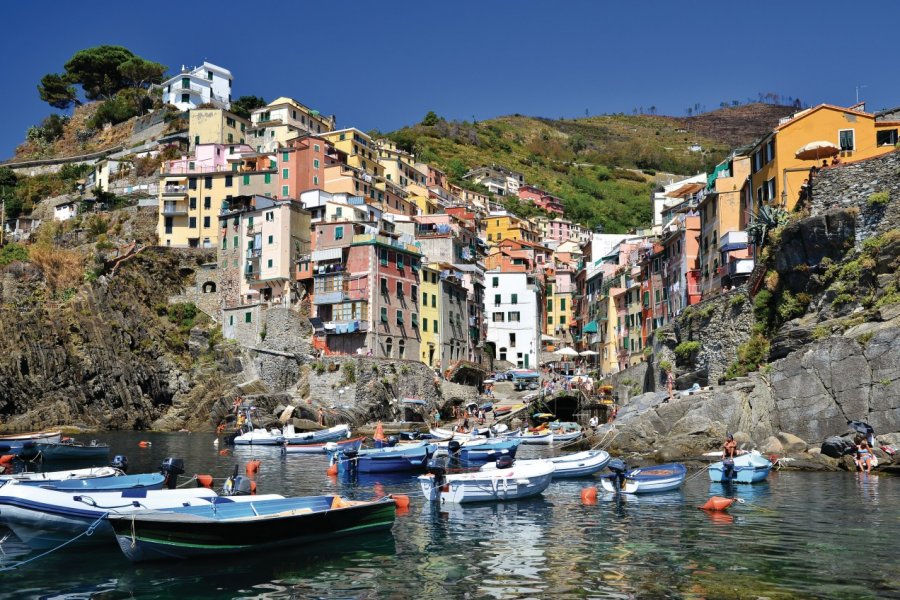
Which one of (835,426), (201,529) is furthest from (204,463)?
(835,426)

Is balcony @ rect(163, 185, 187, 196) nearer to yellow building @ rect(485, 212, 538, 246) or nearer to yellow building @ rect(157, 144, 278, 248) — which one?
yellow building @ rect(157, 144, 278, 248)

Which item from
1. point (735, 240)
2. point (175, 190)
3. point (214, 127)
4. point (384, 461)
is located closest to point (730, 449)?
point (384, 461)

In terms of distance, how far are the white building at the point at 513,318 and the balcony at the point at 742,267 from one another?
43.8m

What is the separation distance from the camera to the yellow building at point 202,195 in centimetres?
8962

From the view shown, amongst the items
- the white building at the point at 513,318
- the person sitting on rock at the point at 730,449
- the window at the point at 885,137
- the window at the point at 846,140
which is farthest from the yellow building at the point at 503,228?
the person sitting on rock at the point at 730,449

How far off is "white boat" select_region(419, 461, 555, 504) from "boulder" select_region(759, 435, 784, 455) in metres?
14.8

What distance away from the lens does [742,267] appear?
5284cm

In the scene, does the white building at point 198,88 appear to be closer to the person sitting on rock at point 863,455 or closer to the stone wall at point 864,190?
the stone wall at point 864,190

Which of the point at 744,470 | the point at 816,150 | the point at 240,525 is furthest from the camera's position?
the point at 816,150

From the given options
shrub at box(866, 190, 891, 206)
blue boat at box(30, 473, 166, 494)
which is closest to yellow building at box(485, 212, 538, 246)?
shrub at box(866, 190, 891, 206)

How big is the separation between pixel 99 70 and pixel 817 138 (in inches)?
4636

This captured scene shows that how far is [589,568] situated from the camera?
61.3 ft

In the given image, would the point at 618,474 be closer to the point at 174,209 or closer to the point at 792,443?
the point at 792,443

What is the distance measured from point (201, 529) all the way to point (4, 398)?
5784 centimetres
